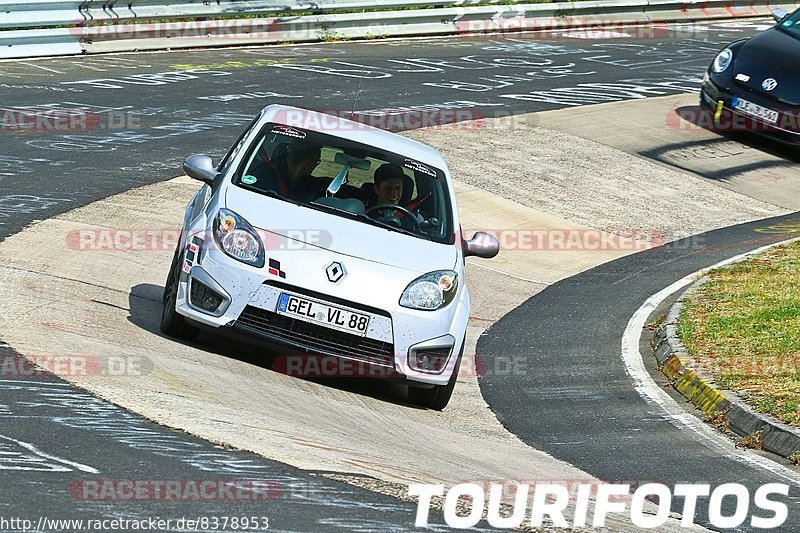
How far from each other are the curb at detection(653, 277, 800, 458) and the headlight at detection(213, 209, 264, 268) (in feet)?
10.7

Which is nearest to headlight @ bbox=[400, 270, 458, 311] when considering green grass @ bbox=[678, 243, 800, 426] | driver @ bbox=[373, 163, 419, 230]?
driver @ bbox=[373, 163, 419, 230]

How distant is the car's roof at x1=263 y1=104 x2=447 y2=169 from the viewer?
29.2 ft

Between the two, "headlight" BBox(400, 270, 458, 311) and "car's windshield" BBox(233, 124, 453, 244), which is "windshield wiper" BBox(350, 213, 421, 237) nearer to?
"car's windshield" BBox(233, 124, 453, 244)

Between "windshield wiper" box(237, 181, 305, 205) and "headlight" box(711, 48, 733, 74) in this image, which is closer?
"windshield wiper" box(237, 181, 305, 205)

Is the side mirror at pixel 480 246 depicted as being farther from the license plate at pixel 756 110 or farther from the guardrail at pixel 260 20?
the guardrail at pixel 260 20

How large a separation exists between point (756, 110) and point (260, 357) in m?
11.2

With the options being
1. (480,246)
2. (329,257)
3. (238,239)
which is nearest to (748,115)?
(480,246)

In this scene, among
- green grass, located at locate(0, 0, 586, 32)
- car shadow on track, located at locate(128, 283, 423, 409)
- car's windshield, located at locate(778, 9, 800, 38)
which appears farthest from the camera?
green grass, located at locate(0, 0, 586, 32)

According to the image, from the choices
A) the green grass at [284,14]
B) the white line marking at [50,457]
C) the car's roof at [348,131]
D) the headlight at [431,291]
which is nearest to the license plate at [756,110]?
the green grass at [284,14]

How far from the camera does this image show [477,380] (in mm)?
9328

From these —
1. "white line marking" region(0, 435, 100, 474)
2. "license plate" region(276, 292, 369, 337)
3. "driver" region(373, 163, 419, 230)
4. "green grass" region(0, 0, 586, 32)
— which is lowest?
"white line marking" region(0, 435, 100, 474)

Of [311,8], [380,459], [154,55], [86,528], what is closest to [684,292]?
[380,459]

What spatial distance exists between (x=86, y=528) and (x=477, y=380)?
4746mm

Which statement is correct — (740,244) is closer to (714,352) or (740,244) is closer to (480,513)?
(714,352)
